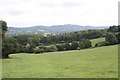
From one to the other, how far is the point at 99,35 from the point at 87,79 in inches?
5548

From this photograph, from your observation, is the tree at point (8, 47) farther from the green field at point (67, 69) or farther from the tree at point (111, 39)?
the tree at point (111, 39)

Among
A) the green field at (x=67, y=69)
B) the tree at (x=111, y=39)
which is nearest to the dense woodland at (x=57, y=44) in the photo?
the tree at (x=111, y=39)

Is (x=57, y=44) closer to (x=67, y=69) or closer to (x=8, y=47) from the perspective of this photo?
(x=8, y=47)

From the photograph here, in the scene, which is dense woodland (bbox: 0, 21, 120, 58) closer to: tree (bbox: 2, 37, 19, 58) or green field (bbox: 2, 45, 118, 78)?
tree (bbox: 2, 37, 19, 58)

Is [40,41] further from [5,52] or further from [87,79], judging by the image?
[87,79]

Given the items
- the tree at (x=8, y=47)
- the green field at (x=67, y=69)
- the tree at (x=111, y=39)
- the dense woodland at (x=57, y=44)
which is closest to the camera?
the green field at (x=67, y=69)

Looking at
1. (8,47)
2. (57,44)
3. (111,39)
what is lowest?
(57,44)

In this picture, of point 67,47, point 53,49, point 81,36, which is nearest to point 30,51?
point 53,49

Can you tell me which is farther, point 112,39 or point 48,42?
point 48,42

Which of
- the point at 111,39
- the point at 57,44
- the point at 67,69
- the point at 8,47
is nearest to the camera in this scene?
the point at 67,69

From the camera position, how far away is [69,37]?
155 m

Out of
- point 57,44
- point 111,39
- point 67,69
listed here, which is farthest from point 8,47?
point 57,44

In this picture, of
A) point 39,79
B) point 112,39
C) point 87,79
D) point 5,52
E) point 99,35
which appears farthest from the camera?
point 99,35

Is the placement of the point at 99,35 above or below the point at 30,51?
above
